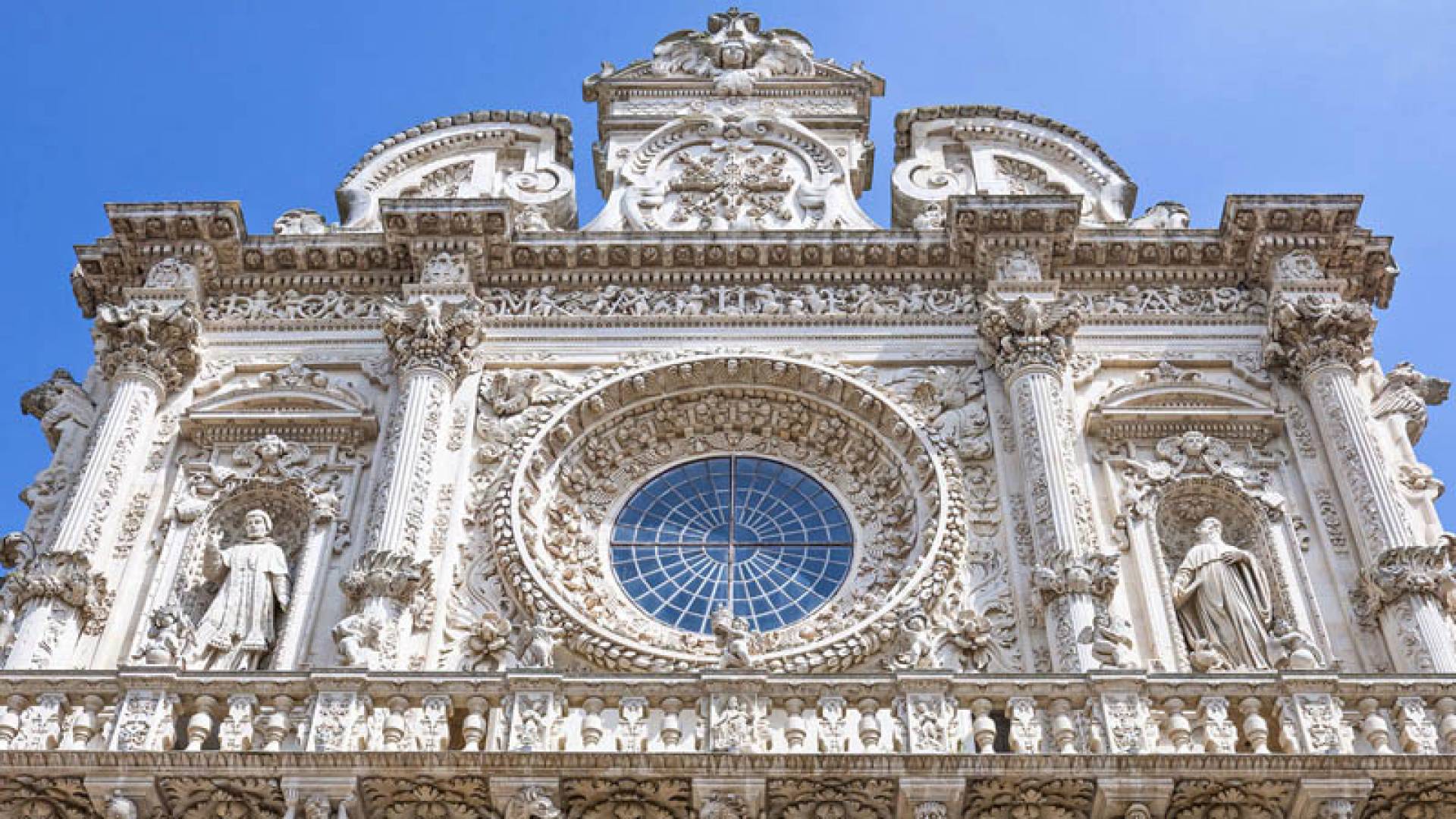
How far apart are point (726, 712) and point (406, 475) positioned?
4.44 m

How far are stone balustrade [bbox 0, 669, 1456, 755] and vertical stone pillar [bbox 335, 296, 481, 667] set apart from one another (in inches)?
37.1

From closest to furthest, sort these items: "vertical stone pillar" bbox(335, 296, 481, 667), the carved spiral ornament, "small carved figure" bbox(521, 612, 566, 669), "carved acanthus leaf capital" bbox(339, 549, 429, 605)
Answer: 1. "small carved figure" bbox(521, 612, 566, 669)
2. "vertical stone pillar" bbox(335, 296, 481, 667)
3. "carved acanthus leaf capital" bbox(339, 549, 429, 605)
4. the carved spiral ornament

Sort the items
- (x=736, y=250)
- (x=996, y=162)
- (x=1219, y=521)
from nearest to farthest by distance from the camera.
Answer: (x=1219, y=521)
(x=736, y=250)
(x=996, y=162)

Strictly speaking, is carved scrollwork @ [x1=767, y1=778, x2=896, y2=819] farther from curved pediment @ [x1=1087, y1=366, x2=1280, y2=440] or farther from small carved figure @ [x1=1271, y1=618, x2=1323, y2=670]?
curved pediment @ [x1=1087, y1=366, x2=1280, y2=440]

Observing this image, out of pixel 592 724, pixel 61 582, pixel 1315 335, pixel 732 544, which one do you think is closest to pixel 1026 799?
pixel 592 724

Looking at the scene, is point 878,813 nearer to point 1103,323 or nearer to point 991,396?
point 991,396

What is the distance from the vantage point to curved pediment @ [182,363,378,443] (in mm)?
15922

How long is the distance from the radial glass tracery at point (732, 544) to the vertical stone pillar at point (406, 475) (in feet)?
6.40

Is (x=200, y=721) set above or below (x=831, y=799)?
above

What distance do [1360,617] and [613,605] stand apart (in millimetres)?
6214

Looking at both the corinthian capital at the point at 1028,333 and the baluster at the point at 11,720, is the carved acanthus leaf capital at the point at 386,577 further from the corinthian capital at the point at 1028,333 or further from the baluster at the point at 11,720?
the corinthian capital at the point at 1028,333

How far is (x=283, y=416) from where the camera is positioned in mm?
15945

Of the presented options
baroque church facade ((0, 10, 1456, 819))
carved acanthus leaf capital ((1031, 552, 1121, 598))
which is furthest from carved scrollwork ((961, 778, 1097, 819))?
carved acanthus leaf capital ((1031, 552, 1121, 598))

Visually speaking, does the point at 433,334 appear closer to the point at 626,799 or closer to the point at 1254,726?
the point at 626,799
